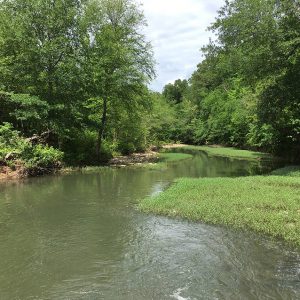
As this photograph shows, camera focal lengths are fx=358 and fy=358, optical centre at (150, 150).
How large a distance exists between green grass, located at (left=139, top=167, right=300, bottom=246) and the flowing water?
1.85 ft

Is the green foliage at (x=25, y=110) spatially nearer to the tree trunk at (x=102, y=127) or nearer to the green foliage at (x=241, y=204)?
the tree trunk at (x=102, y=127)

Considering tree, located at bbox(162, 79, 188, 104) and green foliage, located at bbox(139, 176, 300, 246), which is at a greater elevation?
tree, located at bbox(162, 79, 188, 104)

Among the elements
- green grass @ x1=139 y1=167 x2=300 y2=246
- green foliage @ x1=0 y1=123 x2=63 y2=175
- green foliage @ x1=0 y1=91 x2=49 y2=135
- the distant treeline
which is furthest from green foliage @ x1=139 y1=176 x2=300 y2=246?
green foliage @ x1=0 y1=91 x2=49 y2=135

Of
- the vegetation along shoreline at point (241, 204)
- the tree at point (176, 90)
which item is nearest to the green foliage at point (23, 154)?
the vegetation along shoreline at point (241, 204)

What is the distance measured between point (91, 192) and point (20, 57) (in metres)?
14.8

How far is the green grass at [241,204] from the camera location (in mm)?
11562

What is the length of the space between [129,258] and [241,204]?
588 centimetres

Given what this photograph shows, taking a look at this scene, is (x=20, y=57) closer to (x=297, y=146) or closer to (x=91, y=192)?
(x=91, y=192)

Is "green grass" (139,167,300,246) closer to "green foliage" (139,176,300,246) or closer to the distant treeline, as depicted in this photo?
"green foliage" (139,176,300,246)

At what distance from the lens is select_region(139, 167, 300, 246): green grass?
11.6 m

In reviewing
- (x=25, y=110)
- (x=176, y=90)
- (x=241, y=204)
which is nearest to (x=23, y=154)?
(x=25, y=110)

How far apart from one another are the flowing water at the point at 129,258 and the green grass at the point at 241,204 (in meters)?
0.56

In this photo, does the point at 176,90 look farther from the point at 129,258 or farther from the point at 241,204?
the point at 129,258

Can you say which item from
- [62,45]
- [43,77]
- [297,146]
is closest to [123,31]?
[62,45]
